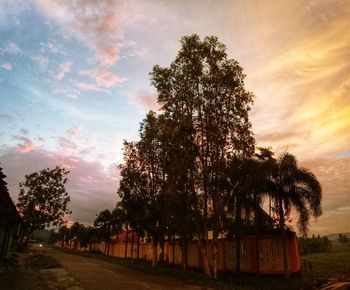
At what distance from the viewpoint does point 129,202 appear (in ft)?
120

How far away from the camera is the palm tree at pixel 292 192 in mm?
22281

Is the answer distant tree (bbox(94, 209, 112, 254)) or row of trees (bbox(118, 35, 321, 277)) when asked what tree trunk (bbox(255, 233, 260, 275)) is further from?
distant tree (bbox(94, 209, 112, 254))

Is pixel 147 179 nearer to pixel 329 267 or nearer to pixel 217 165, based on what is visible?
pixel 217 165

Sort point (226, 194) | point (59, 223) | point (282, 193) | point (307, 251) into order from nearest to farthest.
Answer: point (282, 193) → point (226, 194) → point (59, 223) → point (307, 251)

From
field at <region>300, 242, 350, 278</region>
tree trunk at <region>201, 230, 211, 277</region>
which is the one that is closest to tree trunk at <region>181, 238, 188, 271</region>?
tree trunk at <region>201, 230, 211, 277</region>

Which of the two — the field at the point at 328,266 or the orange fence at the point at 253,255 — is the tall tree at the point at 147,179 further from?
the field at the point at 328,266

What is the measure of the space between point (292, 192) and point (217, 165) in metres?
5.35

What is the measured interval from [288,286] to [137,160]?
20692 mm

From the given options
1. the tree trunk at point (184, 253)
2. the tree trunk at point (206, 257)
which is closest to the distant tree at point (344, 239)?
the tree trunk at point (184, 253)

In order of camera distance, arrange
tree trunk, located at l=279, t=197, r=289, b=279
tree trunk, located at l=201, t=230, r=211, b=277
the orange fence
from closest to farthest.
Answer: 1. tree trunk, located at l=279, t=197, r=289, b=279
2. the orange fence
3. tree trunk, located at l=201, t=230, r=211, b=277

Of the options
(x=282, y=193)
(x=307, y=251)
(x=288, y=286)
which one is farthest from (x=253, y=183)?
(x=307, y=251)

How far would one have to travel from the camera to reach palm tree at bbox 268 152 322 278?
22.3 metres

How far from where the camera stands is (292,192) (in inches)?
894

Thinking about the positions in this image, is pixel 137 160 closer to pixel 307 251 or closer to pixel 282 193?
pixel 282 193
